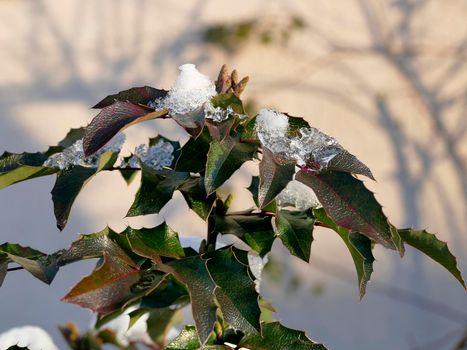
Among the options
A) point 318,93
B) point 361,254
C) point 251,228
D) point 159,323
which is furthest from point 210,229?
point 318,93

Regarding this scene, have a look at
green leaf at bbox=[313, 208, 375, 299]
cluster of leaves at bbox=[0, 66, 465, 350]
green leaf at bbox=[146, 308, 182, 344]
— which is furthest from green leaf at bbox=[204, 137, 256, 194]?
green leaf at bbox=[146, 308, 182, 344]

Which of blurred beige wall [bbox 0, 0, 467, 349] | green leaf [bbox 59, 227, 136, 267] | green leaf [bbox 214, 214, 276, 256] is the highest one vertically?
blurred beige wall [bbox 0, 0, 467, 349]

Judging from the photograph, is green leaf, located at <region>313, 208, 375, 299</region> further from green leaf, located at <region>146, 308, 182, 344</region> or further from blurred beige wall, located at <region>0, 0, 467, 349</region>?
blurred beige wall, located at <region>0, 0, 467, 349</region>

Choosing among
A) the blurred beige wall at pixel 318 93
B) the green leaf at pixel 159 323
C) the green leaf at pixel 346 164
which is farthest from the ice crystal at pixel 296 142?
the blurred beige wall at pixel 318 93

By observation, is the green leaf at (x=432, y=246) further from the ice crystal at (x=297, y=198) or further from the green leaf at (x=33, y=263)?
the green leaf at (x=33, y=263)

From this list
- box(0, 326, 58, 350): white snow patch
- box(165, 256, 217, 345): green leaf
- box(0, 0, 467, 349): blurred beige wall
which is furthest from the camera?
box(0, 0, 467, 349): blurred beige wall

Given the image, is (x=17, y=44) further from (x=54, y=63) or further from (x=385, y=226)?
(x=385, y=226)

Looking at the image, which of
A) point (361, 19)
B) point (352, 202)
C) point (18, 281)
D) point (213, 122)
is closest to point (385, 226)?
point (352, 202)
